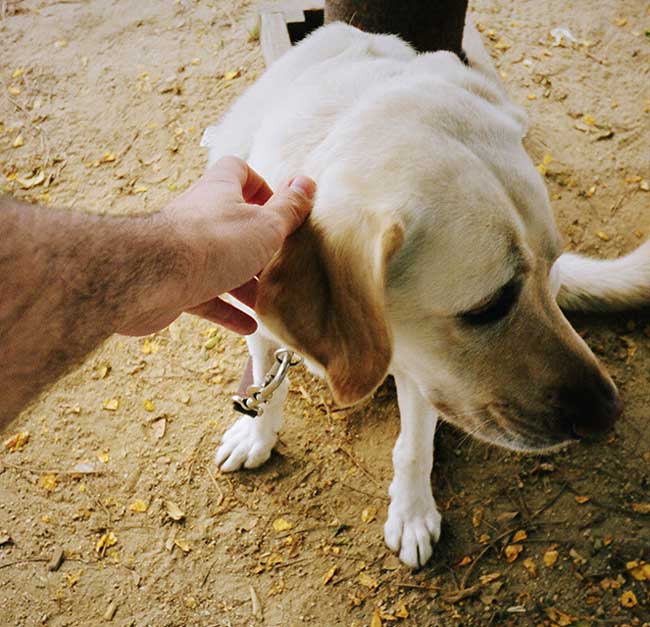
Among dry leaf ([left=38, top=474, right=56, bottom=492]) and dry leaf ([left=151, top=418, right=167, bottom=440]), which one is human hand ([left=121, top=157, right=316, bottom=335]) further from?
dry leaf ([left=38, top=474, right=56, bottom=492])

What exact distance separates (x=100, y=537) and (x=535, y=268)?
6.54 feet

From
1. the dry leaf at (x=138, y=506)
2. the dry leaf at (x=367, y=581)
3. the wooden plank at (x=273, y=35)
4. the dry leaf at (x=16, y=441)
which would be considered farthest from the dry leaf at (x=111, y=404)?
the wooden plank at (x=273, y=35)

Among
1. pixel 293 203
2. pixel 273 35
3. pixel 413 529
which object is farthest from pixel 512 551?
pixel 273 35

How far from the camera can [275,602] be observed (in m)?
2.36

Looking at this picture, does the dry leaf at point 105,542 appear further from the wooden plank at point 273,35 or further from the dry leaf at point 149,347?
the wooden plank at point 273,35

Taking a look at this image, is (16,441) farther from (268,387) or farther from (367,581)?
(367,581)

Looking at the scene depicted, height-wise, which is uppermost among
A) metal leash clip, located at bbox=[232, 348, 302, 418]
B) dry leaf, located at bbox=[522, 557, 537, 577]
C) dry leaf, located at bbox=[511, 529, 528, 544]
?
metal leash clip, located at bbox=[232, 348, 302, 418]

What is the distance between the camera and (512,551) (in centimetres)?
237

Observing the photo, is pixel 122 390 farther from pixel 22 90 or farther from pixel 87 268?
pixel 22 90

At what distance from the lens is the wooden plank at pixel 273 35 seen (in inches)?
148

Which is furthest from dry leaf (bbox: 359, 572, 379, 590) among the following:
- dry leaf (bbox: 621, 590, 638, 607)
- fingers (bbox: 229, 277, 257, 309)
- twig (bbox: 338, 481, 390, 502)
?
fingers (bbox: 229, 277, 257, 309)

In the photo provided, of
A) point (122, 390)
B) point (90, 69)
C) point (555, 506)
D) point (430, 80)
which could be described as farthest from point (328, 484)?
point (90, 69)

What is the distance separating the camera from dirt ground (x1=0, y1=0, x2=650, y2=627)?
7.65 feet

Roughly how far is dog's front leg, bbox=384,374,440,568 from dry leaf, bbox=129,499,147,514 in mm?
1000
